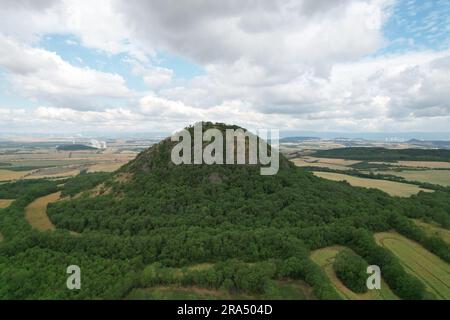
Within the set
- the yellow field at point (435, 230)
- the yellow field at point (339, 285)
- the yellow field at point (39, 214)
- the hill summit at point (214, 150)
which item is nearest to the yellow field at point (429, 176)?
the yellow field at point (435, 230)

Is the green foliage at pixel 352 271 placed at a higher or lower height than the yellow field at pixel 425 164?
lower

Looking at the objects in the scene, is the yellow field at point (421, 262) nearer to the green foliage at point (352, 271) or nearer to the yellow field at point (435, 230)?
the yellow field at point (435, 230)

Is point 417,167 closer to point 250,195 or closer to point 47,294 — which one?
point 250,195

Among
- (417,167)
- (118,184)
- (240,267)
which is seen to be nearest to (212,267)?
(240,267)

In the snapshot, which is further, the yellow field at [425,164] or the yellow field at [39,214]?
the yellow field at [425,164]

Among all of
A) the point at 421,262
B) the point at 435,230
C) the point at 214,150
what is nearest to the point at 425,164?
the point at 435,230

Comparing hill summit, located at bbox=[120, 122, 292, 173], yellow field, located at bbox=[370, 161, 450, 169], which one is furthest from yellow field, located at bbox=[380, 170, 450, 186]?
hill summit, located at bbox=[120, 122, 292, 173]

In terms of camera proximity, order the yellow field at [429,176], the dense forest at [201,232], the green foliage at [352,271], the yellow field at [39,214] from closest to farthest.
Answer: the dense forest at [201,232]
the green foliage at [352,271]
the yellow field at [39,214]
the yellow field at [429,176]

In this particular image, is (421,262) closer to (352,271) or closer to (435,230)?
(352,271)
